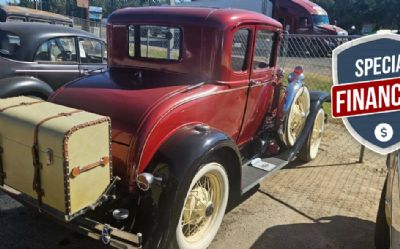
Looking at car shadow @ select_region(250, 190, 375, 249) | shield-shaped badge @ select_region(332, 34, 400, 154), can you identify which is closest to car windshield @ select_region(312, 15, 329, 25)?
car shadow @ select_region(250, 190, 375, 249)

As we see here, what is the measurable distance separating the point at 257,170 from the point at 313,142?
181 centimetres

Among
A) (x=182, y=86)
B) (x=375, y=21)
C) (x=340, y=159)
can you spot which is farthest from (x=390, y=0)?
(x=182, y=86)

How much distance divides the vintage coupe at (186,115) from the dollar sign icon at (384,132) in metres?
1.48

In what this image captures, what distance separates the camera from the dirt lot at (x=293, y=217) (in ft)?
11.4

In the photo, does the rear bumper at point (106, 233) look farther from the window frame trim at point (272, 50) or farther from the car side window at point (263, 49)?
the car side window at point (263, 49)

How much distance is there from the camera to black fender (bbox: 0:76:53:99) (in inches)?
211

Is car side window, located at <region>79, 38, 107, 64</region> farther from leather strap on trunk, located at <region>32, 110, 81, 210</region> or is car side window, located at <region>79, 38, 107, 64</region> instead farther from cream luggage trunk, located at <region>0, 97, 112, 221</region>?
leather strap on trunk, located at <region>32, 110, 81, 210</region>

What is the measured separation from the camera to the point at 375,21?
143ft

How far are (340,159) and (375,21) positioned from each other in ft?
141

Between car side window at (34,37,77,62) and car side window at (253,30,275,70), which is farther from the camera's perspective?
car side window at (34,37,77,62)

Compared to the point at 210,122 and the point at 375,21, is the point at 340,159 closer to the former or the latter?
the point at 210,122

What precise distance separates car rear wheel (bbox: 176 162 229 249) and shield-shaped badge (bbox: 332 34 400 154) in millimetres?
1584

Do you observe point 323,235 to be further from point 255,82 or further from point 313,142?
point 313,142

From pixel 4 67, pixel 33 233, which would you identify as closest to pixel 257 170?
pixel 33 233
